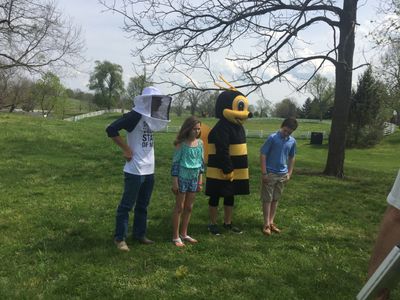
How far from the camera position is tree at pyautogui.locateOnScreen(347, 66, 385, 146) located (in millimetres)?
32344

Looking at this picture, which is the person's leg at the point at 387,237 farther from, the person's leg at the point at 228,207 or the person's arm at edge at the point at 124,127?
the person's leg at the point at 228,207

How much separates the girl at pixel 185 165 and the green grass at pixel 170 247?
0.58 metres

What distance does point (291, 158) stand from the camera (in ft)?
23.4

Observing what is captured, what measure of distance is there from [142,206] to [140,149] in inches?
32.4

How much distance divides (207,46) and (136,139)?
7.24 meters

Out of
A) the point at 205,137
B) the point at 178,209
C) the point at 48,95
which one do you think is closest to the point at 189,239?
the point at 178,209

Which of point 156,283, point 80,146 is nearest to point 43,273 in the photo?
point 156,283

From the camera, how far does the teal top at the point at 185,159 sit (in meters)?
6.02

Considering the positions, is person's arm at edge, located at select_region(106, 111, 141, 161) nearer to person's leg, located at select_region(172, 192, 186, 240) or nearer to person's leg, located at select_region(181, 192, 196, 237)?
person's leg, located at select_region(172, 192, 186, 240)

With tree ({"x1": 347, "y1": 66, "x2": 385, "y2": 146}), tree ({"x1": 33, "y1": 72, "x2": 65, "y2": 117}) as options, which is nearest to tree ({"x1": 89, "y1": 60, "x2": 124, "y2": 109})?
tree ({"x1": 33, "y1": 72, "x2": 65, "y2": 117})

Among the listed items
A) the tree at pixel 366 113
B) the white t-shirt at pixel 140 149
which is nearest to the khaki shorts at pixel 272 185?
the white t-shirt at pixel 140 149

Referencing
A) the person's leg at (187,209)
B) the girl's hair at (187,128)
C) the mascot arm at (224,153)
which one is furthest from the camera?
the mascot arm at (224,153)

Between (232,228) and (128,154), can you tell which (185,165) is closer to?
(128,154)

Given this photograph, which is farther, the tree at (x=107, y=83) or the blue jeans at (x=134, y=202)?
the tree at (x=107, y=83)
